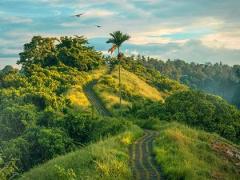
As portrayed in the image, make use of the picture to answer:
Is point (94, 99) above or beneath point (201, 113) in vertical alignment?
beneath

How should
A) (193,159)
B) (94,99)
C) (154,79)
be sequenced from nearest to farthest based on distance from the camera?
(193,159)
(94,99)
(154,79)

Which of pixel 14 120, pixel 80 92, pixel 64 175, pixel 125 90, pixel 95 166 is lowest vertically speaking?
pixel 14 120

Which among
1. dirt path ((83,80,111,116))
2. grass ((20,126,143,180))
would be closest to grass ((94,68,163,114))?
dirt path ((83,80,111,116))

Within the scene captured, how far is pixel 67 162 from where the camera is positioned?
25.1 meters

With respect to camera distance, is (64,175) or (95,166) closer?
(64,175)

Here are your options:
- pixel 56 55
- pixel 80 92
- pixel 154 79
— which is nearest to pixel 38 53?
pixel 56 55

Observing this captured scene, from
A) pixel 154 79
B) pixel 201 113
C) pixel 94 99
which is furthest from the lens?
pixel 154 79

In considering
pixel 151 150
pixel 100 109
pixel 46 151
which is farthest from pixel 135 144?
pixel 100 109

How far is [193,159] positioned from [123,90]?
60391 millimetres

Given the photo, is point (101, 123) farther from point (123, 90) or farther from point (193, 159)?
point (123, 90)

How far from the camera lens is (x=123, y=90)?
8556 cm

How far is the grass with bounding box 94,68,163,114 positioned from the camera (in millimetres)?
78750

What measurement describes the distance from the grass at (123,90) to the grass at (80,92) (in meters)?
2.89

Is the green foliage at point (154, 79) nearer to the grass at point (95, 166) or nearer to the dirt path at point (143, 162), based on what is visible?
the dirt path at point (143, 162)
